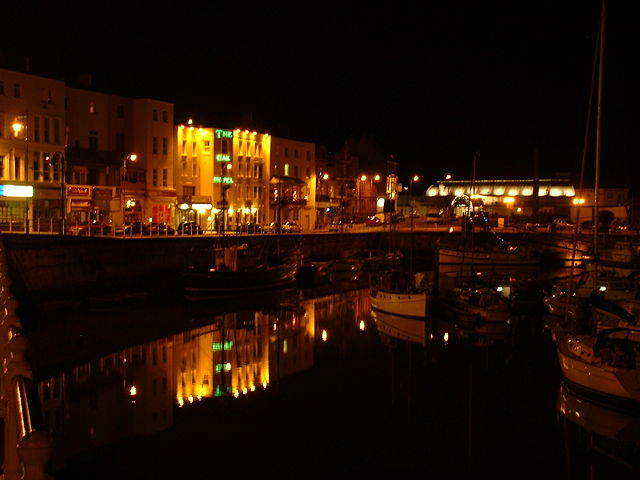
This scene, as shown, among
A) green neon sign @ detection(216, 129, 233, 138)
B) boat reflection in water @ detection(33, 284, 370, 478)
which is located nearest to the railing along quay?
boat reflection in water @ detection(33, 284, 370, 478)

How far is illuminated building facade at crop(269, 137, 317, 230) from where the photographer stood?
86062mm

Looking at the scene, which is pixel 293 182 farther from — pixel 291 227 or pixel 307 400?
pixel 307 400

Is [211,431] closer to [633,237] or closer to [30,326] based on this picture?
[30,326]

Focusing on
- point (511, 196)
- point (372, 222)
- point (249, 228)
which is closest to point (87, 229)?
point (249, 228)

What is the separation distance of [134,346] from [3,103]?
3060 centimetres

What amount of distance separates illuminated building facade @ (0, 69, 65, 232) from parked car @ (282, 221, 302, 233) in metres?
24.8

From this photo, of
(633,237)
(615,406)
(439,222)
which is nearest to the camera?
(615,406)

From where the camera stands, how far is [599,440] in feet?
72.3

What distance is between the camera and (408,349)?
3522cm

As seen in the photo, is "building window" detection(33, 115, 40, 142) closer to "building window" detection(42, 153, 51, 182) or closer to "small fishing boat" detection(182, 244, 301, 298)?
"building window" detection(42, 153, 51, 182)

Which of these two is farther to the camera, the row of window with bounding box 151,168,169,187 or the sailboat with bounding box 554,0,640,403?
the row of window with bounding box 151,168,169,187

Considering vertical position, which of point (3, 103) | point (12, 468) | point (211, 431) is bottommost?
point (211, 431)

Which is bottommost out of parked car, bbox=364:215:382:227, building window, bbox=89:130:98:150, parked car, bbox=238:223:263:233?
parked car, bbox=238:223:263:233

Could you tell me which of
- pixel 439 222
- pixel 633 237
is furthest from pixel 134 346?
pixel 439 222
